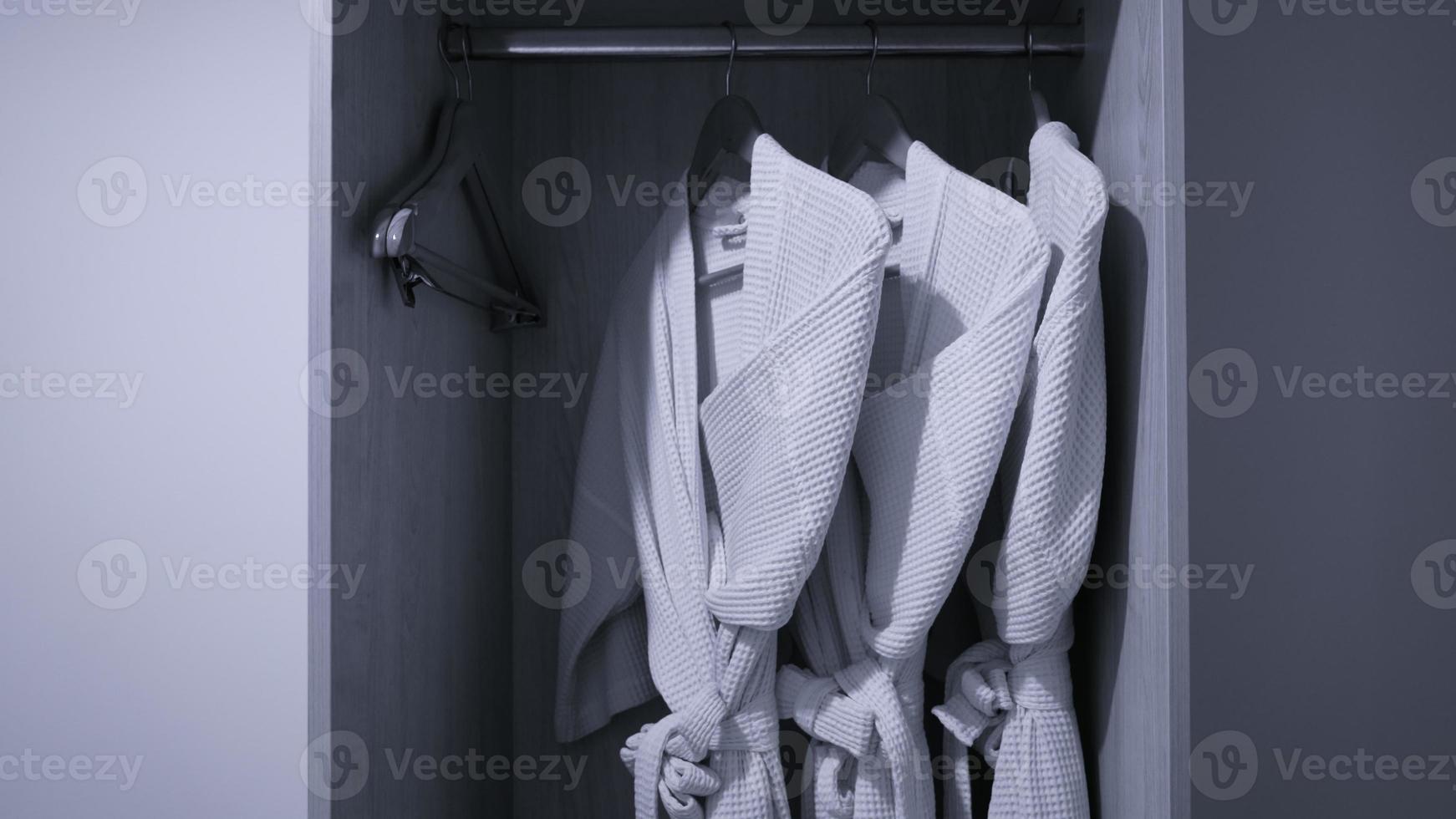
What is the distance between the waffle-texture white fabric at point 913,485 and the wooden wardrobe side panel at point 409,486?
33 centimetres

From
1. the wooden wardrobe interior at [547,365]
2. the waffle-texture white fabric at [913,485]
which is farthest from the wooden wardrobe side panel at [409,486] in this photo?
the waffle-texture white fabric at [913,485]

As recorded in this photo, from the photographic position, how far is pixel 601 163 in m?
1.13

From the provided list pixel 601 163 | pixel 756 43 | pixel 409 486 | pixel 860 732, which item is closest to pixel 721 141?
pixel 756 43

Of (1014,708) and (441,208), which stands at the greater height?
(441,208)

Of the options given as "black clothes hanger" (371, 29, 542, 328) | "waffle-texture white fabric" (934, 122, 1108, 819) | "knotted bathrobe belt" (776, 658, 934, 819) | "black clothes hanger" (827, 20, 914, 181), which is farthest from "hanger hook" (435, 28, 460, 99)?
"knotted bathrobe belt" (776, 658, 934, 819)

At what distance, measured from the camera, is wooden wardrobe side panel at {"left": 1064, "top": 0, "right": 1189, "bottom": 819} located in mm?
667

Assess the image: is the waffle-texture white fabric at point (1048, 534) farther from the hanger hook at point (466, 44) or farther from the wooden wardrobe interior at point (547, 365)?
the hanger hook at point (466, 44)

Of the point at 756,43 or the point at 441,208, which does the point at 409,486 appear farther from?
the point at 756,43

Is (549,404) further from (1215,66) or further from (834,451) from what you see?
(1215,66)

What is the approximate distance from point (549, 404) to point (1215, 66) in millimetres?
784

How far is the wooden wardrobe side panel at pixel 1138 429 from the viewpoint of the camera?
0.67 metres

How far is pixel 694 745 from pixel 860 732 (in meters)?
0.14

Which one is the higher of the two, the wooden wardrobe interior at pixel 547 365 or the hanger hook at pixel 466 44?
the hanger hook at pixel 466 44

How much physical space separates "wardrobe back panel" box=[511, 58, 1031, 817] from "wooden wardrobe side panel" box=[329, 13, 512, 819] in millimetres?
53
